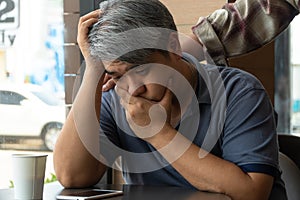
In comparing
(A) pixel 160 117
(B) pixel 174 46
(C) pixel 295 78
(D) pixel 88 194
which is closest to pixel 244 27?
(B) pixel 174 46

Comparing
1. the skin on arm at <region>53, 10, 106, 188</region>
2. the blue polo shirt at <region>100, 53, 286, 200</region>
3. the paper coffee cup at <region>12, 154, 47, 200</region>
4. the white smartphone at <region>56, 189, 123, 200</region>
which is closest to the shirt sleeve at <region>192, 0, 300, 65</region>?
the blue polo shirt at <region>100, 53, 286, 200</region>

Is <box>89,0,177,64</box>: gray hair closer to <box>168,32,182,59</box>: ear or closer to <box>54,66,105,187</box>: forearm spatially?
<box>168,32,182,59</box>: ear

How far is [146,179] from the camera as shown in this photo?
169cm

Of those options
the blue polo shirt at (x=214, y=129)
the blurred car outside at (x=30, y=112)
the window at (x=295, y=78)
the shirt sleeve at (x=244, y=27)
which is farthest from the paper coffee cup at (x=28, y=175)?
the window at (x=295, y=78)

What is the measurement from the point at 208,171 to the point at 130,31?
0.38 metres

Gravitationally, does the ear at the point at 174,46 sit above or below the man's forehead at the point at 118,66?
above

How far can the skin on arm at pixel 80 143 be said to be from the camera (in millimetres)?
1653

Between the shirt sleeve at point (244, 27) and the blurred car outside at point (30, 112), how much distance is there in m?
0.75

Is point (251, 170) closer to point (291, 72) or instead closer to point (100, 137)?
point (100, 137)

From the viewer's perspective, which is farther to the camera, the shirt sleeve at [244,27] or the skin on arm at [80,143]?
the shirt sleeve at [244,27]

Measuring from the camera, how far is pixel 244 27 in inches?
83.4

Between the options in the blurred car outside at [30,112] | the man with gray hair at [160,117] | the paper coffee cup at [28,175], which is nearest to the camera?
the paper coffee cup at [28,175]

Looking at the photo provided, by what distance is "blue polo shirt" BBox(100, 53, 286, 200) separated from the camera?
5.07 feet

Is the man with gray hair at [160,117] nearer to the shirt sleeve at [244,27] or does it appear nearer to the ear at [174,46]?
the ear at [174,46]
